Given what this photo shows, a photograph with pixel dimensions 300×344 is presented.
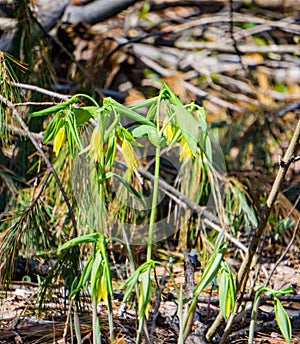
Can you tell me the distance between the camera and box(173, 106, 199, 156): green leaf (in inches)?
33.0

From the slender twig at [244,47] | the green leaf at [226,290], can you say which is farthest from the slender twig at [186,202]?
the slender twig at [244,47]

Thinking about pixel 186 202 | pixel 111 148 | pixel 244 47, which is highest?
pixel 111 148

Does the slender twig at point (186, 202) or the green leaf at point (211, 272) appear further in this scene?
the slender twig at point (186, 202)

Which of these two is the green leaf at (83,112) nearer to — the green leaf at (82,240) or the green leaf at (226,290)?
the green leaf at (82,240)

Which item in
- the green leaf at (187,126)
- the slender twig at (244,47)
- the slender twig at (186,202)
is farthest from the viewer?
the slender twig at (244,47)

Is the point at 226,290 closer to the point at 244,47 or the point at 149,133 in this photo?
the point at 149,133

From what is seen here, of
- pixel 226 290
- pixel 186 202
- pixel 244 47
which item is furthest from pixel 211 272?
pixel 244 47

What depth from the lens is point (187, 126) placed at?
842 mm

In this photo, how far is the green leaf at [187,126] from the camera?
837 millimetres

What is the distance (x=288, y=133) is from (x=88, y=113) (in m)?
1.59

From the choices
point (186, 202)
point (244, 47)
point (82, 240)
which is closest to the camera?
point (82, 240)

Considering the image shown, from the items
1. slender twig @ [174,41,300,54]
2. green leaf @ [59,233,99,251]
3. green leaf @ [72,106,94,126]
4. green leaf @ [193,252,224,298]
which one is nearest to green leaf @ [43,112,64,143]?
green leaf @ [72,106,94,126]

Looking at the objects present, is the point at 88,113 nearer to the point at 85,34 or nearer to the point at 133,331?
the point at 133,331

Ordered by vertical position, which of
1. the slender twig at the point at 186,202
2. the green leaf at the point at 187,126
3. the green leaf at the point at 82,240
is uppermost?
the green leaf at the point at 187,126
